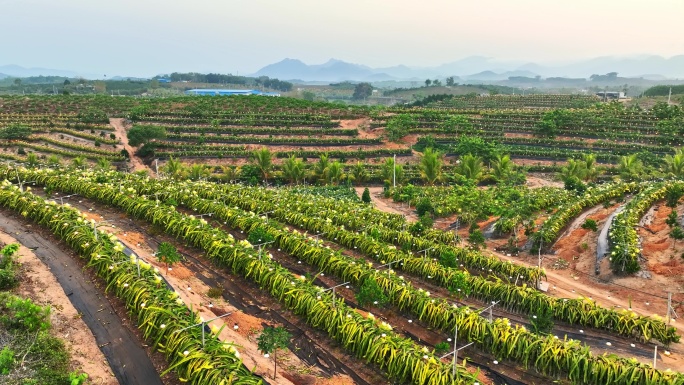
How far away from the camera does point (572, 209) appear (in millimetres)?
19406

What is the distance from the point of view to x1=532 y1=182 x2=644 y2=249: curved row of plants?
54.5ft

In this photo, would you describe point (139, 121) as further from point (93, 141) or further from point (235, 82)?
point (235, 82)

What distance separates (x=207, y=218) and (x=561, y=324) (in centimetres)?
1110

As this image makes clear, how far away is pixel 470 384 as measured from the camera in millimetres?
7121

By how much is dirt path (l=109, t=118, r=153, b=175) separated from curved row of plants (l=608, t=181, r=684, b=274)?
31203 millimetres

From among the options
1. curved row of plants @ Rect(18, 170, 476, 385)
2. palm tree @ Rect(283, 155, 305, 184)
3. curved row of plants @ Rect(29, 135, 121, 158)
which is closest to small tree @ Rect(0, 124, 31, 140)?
curved row of plants @ Rect(29, 135, 121, 158)

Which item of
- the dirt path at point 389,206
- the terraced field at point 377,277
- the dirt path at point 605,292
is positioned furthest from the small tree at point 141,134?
the dirt path at point 605,292

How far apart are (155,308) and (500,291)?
8173 mm

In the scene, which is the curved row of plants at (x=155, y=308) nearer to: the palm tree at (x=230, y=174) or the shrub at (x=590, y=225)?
the shrub at (x=590, y=225)

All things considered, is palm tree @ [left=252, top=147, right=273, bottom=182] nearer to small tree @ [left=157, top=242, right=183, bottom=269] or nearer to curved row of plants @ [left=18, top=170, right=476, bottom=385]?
curved row of plants @ [left=18, top=170, right=476, bottom=385]

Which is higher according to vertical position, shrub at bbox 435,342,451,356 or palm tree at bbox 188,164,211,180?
shrub at bbox 435,342,451,356

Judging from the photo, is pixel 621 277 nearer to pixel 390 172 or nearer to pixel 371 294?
pixel 371 294

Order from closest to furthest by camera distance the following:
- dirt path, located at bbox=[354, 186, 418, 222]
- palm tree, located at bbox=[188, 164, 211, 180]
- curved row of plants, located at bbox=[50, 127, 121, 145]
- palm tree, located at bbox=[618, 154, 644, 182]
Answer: dirt path, located at bbox=[354, 186, 418, 222]
palm tree, located at bbox=[618, 154, 644, 182]
palm tree, located at bbox=[188, 164, 211, 180]
curved row of plants, located at bbox=[50, 127, 121, 145]

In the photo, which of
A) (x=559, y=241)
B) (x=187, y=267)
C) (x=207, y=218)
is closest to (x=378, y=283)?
(x=187, y=267)
